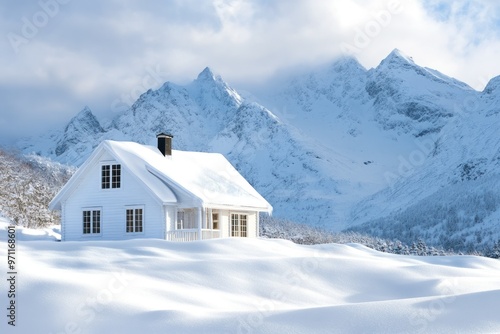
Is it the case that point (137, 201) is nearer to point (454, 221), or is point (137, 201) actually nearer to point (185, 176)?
point (185, 176)

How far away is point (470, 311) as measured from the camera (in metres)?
14.9

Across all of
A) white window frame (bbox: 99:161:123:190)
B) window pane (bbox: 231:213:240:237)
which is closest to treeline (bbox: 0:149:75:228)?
white window frame (bbox: 99:161:123:190)

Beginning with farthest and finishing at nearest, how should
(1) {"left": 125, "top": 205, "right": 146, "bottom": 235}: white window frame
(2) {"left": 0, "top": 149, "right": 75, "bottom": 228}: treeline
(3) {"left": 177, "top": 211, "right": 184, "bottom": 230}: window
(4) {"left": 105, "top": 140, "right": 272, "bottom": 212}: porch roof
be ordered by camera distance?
(2) {"left": 0, "top": 149, "right": 75, "bottom": 228}: treeline, (3) {"left": 177, "top": 211, "right": 184, "bottom": 230}: window, (4) {"left": 105, "top": 140, "right": 272, "bottom": 212}: porch roof, (1) {"left": 125, "top": 205, "right": 146, "bottom": 235}: white window frame

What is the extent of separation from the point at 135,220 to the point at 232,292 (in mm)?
16387

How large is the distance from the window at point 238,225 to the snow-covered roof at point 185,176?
34.0 inches

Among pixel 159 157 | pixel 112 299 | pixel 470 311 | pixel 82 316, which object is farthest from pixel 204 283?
pixel 159 157

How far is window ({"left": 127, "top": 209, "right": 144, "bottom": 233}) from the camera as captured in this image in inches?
1375

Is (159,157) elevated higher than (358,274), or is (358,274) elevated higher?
(159,157)

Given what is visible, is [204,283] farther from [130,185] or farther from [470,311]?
[130,185]

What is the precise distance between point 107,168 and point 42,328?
72.5 feet

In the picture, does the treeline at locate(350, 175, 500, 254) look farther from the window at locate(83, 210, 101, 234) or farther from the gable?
the window at locate(83, 210, 101, 234)

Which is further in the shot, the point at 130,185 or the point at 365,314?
the point at 130,185

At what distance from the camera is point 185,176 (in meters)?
37.5

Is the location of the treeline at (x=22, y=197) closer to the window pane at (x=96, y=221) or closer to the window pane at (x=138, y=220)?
the window pane at (x=96, y=221)
